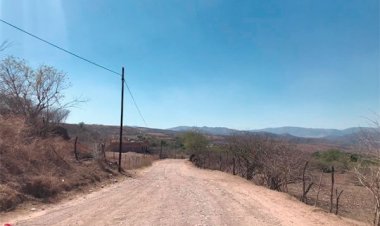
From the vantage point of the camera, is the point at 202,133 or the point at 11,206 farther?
the point at 202,133

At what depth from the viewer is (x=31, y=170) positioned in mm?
16797

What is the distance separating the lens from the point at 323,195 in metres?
30.6

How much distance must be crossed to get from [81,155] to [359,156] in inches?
838

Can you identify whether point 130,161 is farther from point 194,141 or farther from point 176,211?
point 176,211

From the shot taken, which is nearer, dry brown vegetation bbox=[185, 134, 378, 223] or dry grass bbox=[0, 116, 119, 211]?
dry grass bbox=[0, 116, 119, 211]

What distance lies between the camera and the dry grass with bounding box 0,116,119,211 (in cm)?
1444

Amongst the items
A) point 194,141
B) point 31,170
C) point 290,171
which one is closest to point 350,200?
point 290,171

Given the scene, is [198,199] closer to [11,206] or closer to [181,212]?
[181,212]

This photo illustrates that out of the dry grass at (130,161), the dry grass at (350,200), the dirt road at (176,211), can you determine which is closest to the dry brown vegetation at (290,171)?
the dry grass at (350,200)

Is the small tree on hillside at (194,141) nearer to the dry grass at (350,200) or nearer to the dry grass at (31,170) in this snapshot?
the dry grass at (350,200)

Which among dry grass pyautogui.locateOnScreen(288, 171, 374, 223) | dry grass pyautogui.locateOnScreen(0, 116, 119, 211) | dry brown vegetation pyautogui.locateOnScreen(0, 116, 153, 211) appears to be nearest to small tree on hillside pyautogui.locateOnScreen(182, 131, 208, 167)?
dry grass pyautogui.locateOnScreen(288, 171, 374, 223)

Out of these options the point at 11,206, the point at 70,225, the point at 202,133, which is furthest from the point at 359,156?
the point at 202,133

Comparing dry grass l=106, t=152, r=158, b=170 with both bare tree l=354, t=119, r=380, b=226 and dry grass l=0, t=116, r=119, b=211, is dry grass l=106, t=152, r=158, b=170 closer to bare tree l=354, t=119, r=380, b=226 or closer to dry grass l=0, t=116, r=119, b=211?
dry grass l=0, t=116, r=119, b=211

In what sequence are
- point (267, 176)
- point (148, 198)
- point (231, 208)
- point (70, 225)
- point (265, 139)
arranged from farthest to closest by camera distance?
point (265, 139) < point (267, 176) < point (148, 198) < point (231, 208) < point (70, 225)
